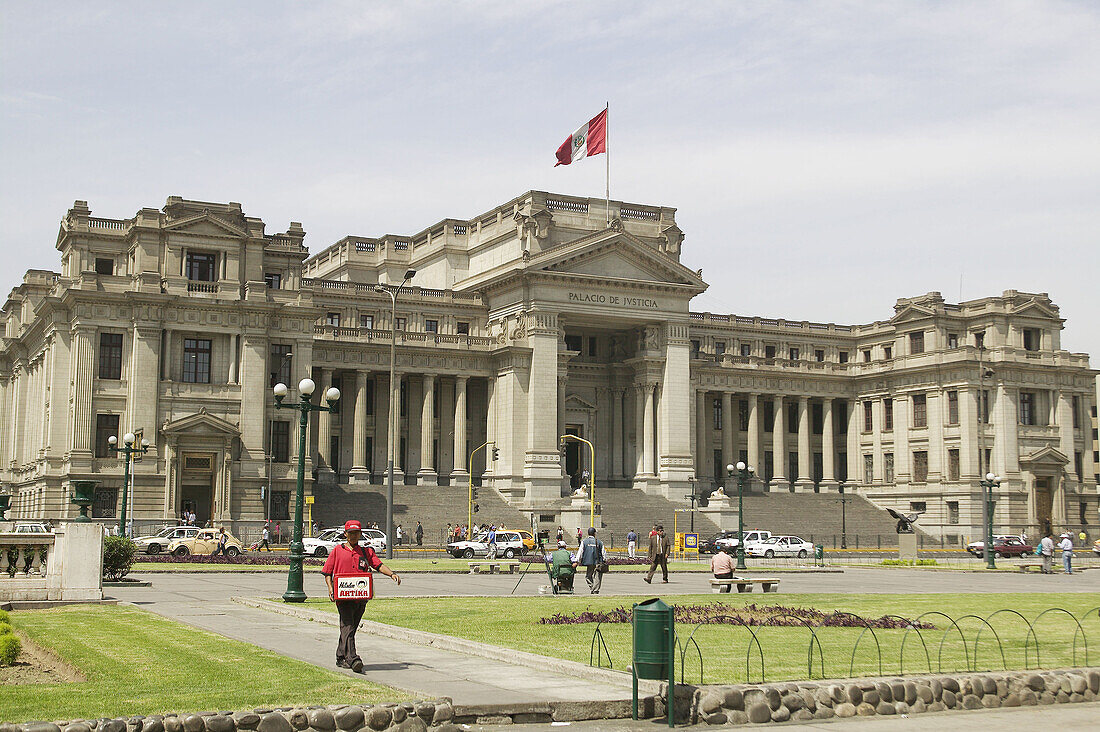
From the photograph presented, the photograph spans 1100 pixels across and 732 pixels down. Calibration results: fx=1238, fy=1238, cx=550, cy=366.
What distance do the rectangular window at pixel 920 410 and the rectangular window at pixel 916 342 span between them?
12.2 ft

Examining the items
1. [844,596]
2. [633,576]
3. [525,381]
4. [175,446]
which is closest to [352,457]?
[525,381]

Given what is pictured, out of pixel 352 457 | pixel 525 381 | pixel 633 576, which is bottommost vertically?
pixel 633 576

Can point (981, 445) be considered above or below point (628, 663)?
above

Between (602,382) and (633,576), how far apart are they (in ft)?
150

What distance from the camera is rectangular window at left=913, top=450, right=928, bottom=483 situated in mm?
98875

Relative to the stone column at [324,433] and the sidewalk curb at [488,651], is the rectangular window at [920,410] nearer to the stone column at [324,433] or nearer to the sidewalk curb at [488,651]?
the stone column at [324,433]

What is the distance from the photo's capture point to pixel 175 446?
68625mm

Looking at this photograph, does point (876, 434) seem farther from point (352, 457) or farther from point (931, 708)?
point (931, 708)

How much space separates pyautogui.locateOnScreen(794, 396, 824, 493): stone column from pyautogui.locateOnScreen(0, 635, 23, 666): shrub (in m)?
88.7

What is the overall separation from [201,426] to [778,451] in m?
49.8

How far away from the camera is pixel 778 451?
101m

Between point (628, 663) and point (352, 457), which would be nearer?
point (628, 663)

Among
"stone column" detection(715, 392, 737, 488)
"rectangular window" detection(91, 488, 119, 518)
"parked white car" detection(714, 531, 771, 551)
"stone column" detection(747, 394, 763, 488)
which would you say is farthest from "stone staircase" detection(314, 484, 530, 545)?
"stone column" detection(747, 394, 763, 488)

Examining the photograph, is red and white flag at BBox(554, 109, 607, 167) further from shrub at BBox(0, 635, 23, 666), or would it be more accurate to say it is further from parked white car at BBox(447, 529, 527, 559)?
shrub at BBox(0, 635, 23, 666)
